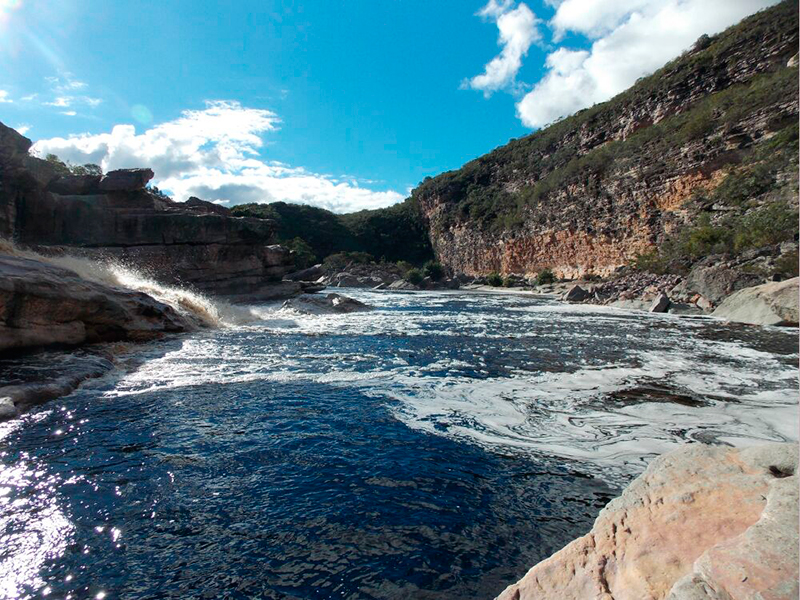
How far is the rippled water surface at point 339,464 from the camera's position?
3.38 m

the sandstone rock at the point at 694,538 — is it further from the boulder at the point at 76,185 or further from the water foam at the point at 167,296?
the boulder at the point at 76,185

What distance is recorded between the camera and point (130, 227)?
84.1 ft

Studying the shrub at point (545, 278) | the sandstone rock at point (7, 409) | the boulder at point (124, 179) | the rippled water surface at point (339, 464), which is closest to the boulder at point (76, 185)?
the boulder at point (124, 179)

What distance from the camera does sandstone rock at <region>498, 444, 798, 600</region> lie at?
1627mm

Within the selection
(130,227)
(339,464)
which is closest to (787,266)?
(339,464)

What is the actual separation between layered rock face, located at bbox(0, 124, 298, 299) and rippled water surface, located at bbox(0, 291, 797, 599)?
676 inches

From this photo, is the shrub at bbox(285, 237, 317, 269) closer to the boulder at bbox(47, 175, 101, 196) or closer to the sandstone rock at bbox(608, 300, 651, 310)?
the boulder at bbox(47, 175, 101, 196)

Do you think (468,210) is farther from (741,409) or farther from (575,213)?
(741,409)

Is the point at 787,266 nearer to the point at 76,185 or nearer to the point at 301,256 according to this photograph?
the point at 76,185

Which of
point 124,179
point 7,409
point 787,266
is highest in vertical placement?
point 124,179

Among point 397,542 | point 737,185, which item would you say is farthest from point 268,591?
point 737,185

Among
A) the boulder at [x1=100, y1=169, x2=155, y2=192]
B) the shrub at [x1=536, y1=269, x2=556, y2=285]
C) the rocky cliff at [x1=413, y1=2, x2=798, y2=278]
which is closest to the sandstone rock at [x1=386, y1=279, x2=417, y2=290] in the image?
the shrub at [x1=536, y1=269, x2=556, y2=285]

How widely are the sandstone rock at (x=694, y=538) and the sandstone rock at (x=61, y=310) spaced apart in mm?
11874

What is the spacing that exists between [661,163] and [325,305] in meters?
35.2
